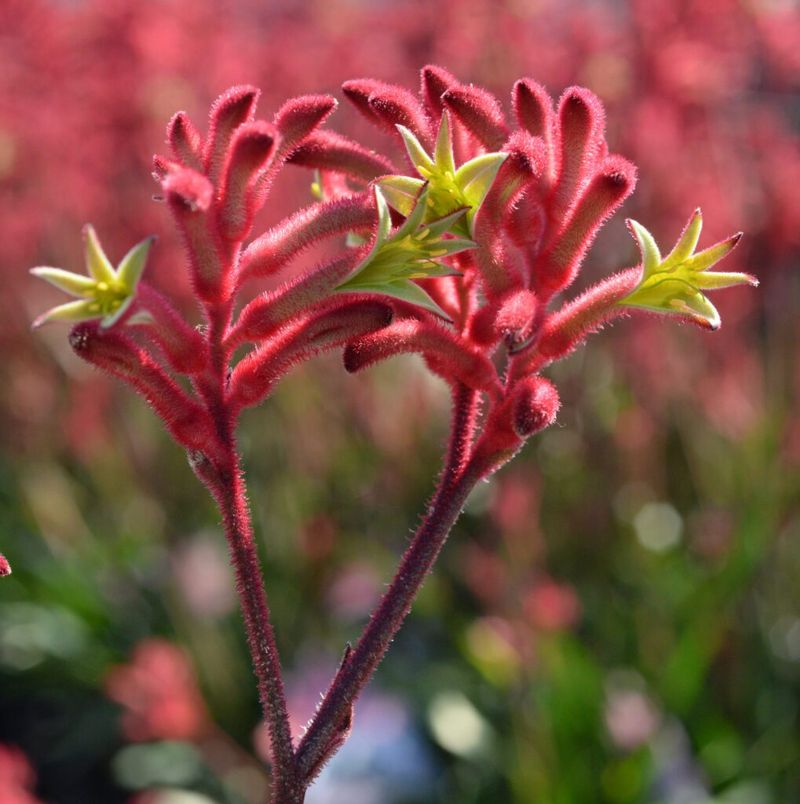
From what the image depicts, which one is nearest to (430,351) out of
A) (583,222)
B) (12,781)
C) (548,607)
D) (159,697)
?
(583,222)

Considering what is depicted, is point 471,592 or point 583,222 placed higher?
point 583,222

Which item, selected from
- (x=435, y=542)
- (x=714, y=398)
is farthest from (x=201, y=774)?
(x=435, y=542)

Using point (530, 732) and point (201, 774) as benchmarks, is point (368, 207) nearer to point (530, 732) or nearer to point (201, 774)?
point (530, 732)

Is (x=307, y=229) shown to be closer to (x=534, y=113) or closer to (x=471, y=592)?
(x=534, y=113)

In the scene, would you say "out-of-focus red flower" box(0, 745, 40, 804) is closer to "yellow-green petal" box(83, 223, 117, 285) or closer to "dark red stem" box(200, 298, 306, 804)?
"dark red stem" box(200, 298, 306, 804)

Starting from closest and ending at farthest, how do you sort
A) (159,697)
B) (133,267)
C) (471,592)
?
(133,267) → (159,697) → (471,592)

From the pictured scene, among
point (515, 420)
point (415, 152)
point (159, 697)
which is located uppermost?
point (415, 152)

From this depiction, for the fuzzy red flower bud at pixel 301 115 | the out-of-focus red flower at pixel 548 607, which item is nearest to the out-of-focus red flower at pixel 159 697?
the out-of-focus red flower at pixel 548 607
